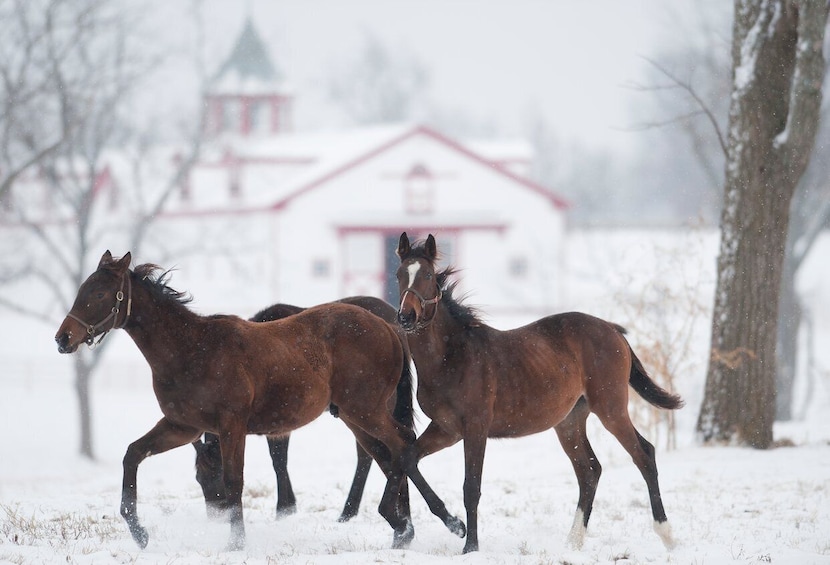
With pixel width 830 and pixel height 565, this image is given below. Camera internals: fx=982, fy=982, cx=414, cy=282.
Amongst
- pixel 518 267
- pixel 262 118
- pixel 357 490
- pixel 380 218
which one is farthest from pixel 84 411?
pixel 262 118

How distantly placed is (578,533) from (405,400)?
1.72 m

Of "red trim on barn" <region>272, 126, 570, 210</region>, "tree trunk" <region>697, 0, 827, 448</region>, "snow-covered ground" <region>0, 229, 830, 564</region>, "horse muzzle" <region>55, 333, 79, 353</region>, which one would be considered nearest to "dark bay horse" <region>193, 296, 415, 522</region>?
"snow-covered ground" <region>0, 229, 830, 564</region>

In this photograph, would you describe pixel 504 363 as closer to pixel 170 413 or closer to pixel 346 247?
pixel 170 413

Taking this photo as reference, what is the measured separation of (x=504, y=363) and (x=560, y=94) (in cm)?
13451

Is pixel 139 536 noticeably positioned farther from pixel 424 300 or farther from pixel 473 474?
pixel 424 300

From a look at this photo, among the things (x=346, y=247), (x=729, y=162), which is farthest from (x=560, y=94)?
(x=729, y=162)

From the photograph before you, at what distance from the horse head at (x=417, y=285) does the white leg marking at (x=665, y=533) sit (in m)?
2.34

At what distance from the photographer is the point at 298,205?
4088cm

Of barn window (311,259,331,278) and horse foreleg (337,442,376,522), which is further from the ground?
barn window (311,259,331,278)

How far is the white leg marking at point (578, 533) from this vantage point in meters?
7.35

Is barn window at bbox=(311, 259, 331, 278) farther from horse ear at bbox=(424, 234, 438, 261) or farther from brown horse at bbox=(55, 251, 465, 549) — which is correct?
horse ear at bbox=(424, 234, 438, 261)

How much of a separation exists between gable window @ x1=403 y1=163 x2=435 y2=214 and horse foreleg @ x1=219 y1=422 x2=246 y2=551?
35.9m

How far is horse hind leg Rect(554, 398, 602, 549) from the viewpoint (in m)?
7.67

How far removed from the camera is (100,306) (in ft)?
22.7
